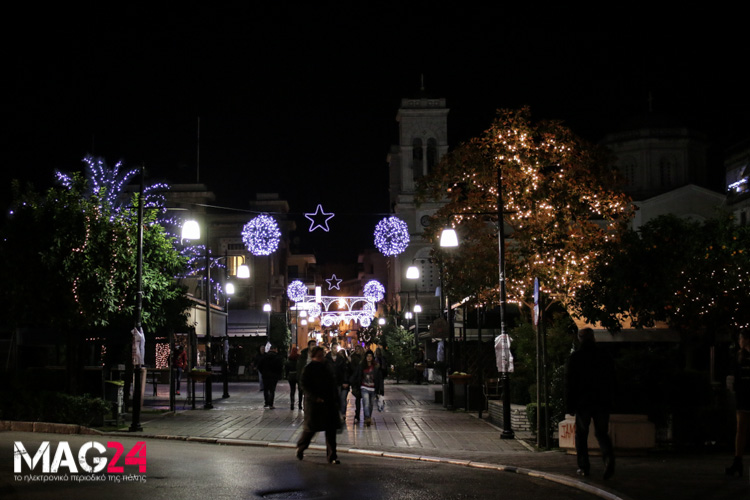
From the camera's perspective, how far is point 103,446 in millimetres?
14914

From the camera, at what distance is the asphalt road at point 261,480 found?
9867 millimetres

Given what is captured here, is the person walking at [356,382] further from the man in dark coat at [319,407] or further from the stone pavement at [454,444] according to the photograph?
the man in dark coat at [319,407]

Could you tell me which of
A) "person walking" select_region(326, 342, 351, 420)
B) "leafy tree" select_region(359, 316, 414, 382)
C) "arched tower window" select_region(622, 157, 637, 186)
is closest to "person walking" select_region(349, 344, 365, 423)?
"person walking" select_region(326, 342, 351, 420)

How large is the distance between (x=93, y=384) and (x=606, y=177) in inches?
671

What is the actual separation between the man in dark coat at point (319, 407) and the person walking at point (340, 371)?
616 centimetres

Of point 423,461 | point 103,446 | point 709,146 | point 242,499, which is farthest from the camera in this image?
point 709,146

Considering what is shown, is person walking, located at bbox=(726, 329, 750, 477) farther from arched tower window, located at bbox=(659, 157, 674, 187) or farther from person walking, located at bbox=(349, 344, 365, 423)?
arched tower window, located at bbox=(659, 157, 674, 187)

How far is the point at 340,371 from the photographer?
21.2 metres

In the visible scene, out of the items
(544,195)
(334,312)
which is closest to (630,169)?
(334,312)

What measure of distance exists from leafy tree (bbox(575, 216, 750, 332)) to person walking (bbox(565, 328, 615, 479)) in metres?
9.62

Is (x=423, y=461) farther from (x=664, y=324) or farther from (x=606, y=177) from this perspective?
(x=606, y=177)

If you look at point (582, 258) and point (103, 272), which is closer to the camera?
point (103, 272)

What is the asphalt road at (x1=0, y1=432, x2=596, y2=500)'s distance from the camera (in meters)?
9.87

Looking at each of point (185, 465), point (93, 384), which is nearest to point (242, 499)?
point (185, 465)
